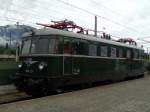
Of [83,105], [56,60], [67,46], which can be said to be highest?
[67,46]

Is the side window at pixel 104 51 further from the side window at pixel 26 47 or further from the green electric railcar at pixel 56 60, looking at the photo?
the side window at pixel 26 47

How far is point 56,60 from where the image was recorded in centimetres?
1222

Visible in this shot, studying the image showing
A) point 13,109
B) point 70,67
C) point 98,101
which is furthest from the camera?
point 70,67

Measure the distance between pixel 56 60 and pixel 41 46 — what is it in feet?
3.28

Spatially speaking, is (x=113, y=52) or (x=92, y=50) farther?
(x=113, y=52)

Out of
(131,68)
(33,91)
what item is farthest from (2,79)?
(131,68)

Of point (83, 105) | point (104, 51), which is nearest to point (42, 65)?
point (83, 105)

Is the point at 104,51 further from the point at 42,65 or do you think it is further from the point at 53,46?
the point at 42,65

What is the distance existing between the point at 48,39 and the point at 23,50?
1.63 metres

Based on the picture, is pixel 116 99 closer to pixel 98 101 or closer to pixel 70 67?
pixel 98 101

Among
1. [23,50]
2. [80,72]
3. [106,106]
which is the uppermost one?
[23,50]

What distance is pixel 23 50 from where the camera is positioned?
13453 mm

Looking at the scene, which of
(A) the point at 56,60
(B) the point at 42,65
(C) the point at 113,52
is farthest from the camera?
(C) the point at 113,52

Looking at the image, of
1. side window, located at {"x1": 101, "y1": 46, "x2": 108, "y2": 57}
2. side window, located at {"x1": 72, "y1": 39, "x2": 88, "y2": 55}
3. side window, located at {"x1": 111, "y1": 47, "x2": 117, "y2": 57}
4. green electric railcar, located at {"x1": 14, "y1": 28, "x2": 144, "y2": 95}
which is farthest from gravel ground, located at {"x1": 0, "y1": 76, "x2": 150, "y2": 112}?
side window, located at {"x1": 111, "y1": 47, "x2": 117, "y2": 57}
